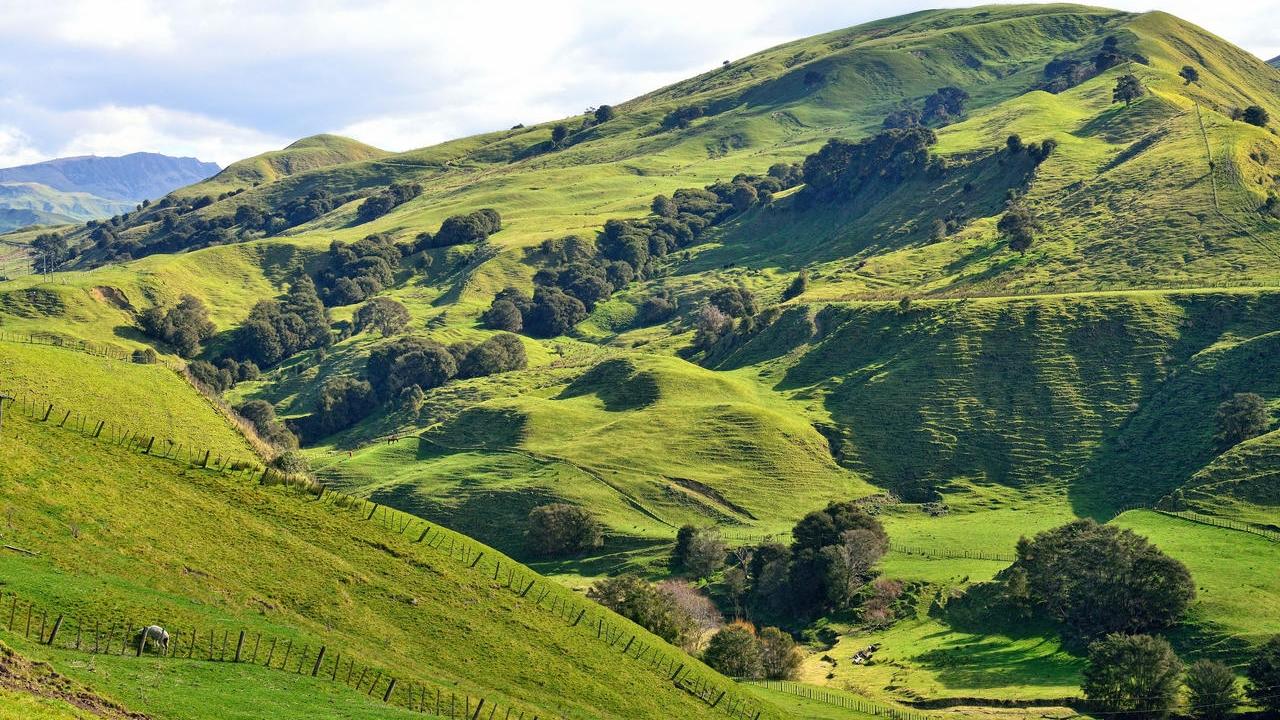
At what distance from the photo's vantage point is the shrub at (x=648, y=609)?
75.8 metres

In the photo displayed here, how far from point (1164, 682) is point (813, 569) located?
3461 centimetres

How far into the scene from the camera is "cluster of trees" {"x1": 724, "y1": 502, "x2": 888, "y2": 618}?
97.4 metres

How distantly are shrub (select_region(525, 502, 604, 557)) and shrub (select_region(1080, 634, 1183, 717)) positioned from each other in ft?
171

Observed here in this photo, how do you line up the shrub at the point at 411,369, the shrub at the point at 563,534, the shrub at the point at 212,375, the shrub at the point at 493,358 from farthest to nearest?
the shrub at the point at 212,375
the shrub at the point at 493,358
the shrub at the point at 411,369
the shrub at the point at 563,534

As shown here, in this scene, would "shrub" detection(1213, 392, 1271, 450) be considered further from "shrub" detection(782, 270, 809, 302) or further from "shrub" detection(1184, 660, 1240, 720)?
"shrub" detection(782, 270, 809, 302)

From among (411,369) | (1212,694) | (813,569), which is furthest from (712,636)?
(411,369)

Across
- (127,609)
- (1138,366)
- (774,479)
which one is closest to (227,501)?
(127,609)

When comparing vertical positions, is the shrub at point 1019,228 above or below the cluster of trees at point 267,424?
above

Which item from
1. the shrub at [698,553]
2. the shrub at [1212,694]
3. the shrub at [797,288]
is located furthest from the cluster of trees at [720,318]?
the shrub at [1212,694]

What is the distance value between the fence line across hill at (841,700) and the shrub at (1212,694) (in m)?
15.0

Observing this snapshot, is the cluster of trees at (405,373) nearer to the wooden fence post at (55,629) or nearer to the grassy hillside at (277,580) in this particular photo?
the grassy hillside at (277,580)

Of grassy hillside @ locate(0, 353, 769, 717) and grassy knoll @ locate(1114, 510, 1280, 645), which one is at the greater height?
grassy hillside @ locate(0, 353, 769, 717)

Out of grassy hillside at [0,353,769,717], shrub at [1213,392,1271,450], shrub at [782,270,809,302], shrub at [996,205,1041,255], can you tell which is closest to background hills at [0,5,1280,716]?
shrub at [996,205,1041,255]

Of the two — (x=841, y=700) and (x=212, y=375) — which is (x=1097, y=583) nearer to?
(x=841, y=700)
